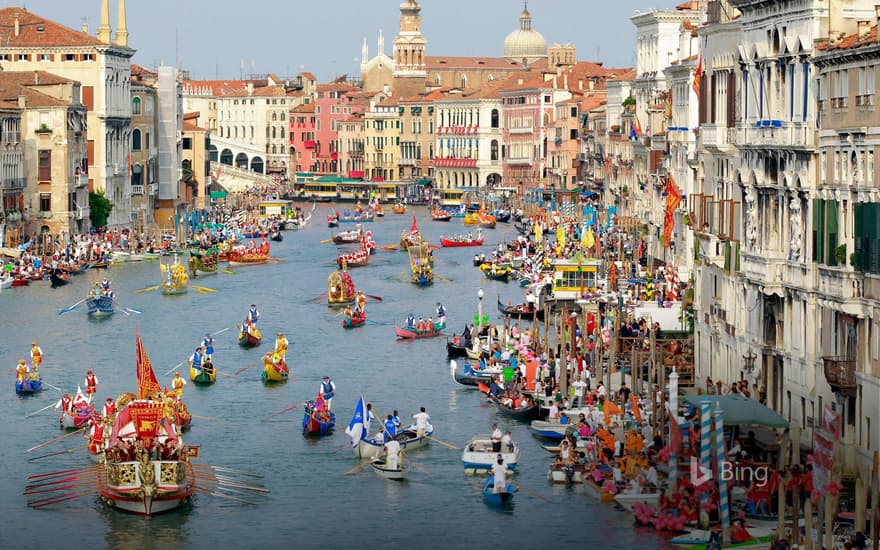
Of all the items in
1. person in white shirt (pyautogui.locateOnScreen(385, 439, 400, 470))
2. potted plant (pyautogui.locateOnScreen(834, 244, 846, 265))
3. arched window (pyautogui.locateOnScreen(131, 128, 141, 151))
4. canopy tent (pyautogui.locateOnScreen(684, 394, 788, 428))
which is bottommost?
person in white shirt (pyautogui.locateOnScreen(385, 439, 400, 470))

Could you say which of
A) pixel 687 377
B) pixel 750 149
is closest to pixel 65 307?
pixel 687 377

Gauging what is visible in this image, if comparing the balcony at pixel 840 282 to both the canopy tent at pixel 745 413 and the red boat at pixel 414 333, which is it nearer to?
Result: the canopy tent at pixel 745 413

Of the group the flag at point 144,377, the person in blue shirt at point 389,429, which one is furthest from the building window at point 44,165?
the flag at point 144,377

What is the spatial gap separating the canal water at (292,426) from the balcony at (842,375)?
119 inches

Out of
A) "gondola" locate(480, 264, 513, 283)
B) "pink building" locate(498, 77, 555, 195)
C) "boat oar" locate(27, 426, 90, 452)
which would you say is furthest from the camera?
"pink building" locate(498, 77, 555, 195)

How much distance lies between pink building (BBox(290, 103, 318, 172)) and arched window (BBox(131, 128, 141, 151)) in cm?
6014

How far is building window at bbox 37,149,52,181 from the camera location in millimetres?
74750

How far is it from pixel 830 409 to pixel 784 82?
17.1ft

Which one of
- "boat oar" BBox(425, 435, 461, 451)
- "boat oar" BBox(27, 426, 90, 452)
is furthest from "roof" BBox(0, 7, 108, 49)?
"boat oar" BBox(425, 435, 461, 451)

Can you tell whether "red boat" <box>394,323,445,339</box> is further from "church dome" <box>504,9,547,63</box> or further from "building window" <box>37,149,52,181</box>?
"church dome" <box>504,9,547,63</box>

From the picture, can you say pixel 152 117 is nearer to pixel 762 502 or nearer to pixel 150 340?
pixel 150 340

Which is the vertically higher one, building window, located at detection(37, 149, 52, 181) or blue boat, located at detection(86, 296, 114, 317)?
building window, located at detection(37, 149, 52, 181)

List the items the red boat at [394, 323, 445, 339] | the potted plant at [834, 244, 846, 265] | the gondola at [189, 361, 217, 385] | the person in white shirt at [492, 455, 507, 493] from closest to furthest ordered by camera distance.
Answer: the potted plant at [834, 244, 846, 265] < the person in white shirt at [492, 455, 507, 493] < the gondola at [189, 361, 217, 385] < the red boat at [394, 323, 445, 339]

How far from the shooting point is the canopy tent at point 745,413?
26203mm
